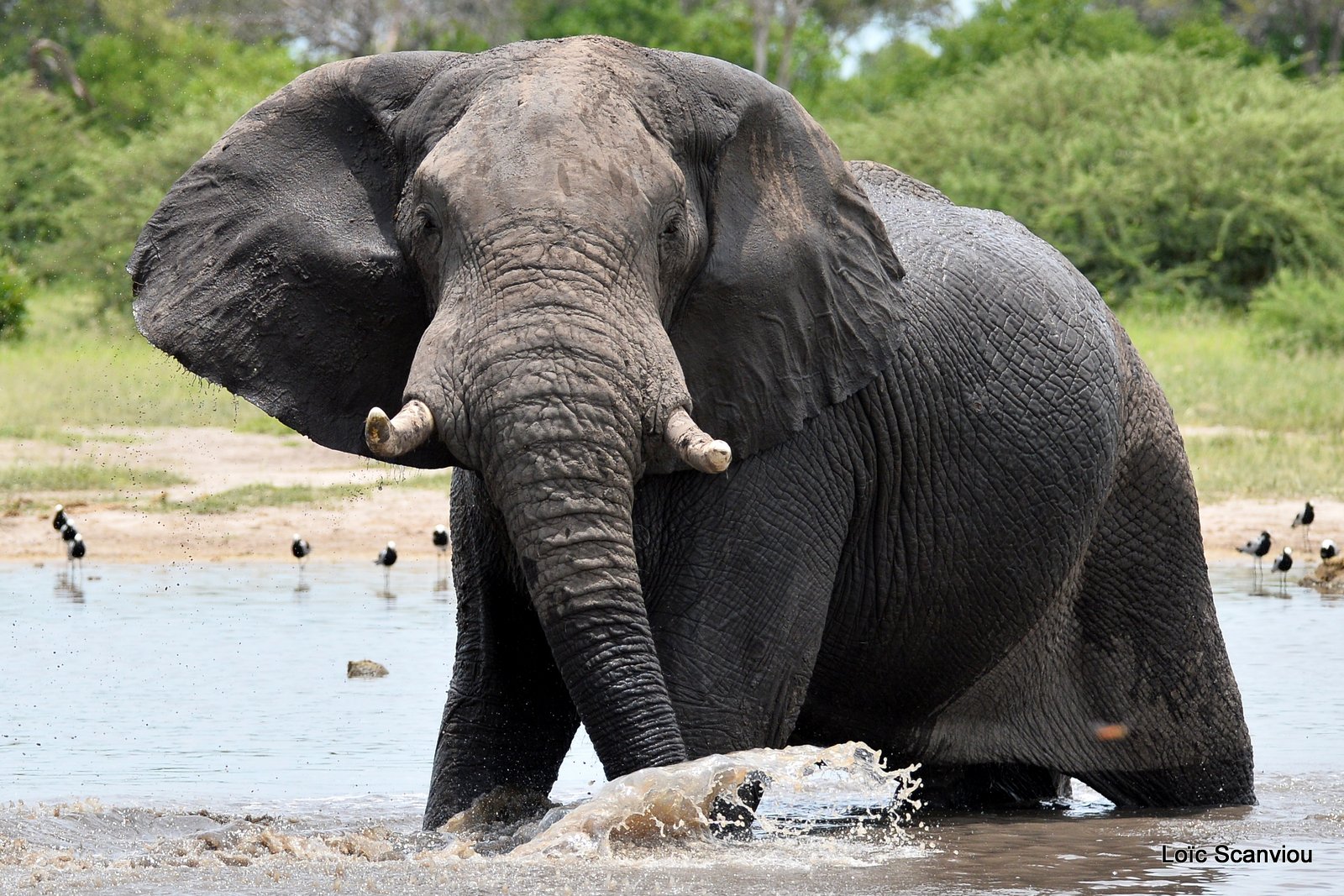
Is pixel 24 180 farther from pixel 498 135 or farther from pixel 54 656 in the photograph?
pixel 498 135

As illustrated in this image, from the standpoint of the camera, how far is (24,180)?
90.3 feet

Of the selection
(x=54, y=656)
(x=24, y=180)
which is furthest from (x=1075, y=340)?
(x=24, y=180)

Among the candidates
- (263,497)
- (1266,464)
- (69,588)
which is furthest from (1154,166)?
(69,588)

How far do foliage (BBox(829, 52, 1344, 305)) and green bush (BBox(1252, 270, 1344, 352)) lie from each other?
1.92 m

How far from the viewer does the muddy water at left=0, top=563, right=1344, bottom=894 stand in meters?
4.66

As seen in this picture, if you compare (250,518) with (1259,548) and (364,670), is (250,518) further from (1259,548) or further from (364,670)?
(1259,548)

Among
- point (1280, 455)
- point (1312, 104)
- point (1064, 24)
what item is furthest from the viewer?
point (1064, 24)

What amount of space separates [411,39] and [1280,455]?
2769 centimetres

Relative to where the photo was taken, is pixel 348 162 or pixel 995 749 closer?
pixel 348 162

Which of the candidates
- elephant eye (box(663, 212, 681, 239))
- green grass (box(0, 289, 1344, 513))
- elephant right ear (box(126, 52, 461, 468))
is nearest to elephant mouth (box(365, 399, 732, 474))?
elephant eye (box(663, 212, 681, 239))

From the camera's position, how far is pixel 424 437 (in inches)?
150

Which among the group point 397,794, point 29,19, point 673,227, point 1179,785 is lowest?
point 29,19

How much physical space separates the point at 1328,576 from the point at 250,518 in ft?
18.7

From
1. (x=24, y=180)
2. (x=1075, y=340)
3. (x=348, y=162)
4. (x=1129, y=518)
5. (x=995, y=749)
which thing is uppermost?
(x=348, y=162)
